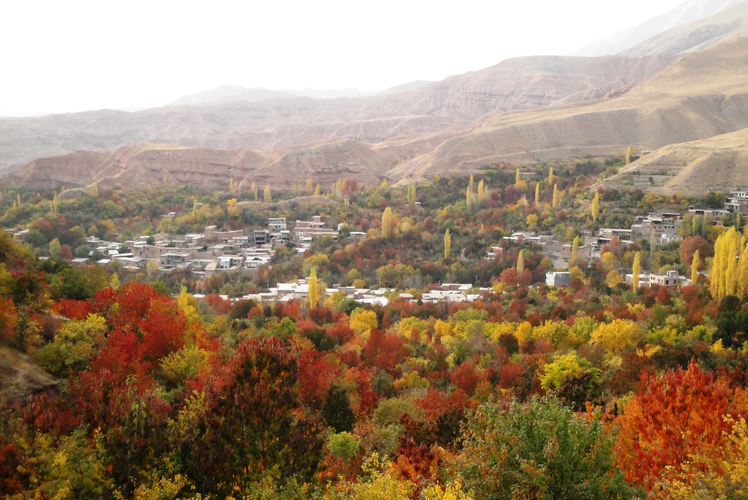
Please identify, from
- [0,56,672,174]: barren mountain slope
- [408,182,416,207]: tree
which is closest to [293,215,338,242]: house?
[408,182,416,207]: tree

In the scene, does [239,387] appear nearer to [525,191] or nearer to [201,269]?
A: [201,269]

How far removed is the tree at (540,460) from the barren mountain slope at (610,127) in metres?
59.9

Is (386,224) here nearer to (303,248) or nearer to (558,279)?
(303,248)

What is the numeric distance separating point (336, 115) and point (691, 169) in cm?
10629

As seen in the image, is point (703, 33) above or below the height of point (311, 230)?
above

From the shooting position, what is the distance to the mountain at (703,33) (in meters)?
136

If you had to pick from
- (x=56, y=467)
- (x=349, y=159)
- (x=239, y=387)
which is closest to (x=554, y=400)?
(x=239, y=387)

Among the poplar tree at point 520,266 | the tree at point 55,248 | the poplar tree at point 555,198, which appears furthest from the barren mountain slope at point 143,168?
the poplar tree at point 520,266

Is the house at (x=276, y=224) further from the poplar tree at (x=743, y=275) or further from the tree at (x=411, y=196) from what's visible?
the poplar tree at (x=743, y=275)

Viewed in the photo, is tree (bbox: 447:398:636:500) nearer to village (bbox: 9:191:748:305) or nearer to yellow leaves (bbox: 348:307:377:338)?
yellow leaves (bbox: 348:307:377:338)

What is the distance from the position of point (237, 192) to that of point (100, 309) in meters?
52.7

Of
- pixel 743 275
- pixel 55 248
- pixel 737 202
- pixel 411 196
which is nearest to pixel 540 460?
pixel 743 275

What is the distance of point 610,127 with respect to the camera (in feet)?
253

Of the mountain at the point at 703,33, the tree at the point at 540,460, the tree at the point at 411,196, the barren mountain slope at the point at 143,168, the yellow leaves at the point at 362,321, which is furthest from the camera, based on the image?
the mountain at the point at 703,33
